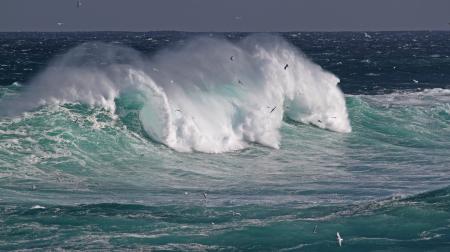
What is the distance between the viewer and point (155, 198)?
802 inches

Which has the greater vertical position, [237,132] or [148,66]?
[148,66]

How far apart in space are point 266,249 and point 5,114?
14465mm

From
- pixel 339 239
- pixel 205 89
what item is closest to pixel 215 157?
pixel 205 89

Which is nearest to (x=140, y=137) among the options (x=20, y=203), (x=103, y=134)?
(x=103, y=134)

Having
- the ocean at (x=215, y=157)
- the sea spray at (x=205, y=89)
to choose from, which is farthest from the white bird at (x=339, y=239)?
the sea spray at (x=205, y=89)

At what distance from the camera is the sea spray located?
29.6 meters

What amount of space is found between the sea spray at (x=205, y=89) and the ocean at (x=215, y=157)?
0.07 metres

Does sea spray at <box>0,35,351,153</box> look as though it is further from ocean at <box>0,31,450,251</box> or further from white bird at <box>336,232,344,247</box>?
white bird at <box>336,232,344,247</box>

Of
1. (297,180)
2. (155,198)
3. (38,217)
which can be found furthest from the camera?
(297,180)

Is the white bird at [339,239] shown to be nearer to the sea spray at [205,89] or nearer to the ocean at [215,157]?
the ocean at [215,157]

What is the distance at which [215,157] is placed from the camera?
91.4ft

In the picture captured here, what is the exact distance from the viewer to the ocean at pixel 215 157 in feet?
55.4

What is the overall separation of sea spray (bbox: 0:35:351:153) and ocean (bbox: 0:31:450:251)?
2.8 inches

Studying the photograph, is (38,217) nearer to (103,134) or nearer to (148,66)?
(103,134)
